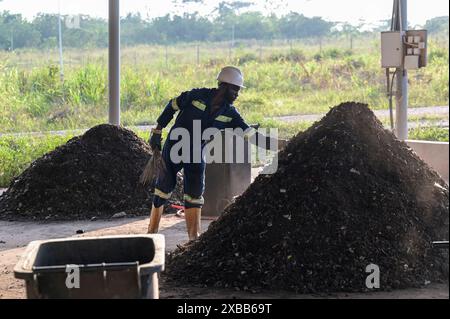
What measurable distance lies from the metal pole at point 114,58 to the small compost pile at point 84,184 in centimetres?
133

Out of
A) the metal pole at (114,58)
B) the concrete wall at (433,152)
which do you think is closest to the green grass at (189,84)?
the metal pole at (114,58)

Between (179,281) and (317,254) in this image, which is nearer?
(317,254)

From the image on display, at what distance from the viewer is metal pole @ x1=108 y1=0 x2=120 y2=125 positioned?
41.2ft

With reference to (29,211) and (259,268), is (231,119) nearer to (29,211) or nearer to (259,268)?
(259,268)

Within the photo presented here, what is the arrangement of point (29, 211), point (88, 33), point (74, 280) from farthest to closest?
point (88, 33)
point (29, 211)
point (74, 280)

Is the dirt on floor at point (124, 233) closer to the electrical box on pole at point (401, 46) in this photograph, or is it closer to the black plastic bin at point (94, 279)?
the black plastic bin at point (94, 279)

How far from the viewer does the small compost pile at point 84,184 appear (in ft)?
34.9

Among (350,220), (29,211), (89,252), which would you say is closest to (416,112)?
(29,211)

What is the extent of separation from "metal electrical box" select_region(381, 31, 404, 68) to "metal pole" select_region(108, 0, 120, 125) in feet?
13.2

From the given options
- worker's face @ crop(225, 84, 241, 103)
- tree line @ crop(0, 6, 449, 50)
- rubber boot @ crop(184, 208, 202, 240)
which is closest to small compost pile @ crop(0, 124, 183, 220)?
rubber boot @ crop(184, 208, 202, 240)

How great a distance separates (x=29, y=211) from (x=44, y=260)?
5.41 m

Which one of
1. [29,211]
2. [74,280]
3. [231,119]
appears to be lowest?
[29,211]
